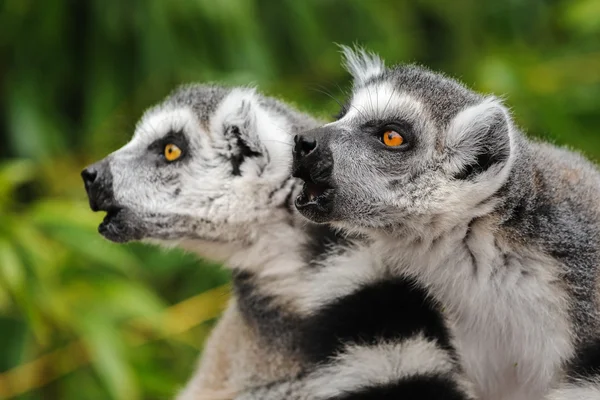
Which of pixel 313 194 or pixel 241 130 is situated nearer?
pixel 313 194

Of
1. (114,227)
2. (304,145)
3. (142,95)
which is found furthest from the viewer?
(142,95)

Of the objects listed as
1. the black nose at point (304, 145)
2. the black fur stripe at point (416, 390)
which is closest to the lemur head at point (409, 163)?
the black nose at point (304, 145)

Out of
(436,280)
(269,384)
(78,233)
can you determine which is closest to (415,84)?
(436,280)

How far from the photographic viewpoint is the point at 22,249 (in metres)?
3.24

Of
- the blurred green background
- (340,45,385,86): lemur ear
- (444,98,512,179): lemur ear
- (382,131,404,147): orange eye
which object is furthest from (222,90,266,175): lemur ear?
the blurred green background

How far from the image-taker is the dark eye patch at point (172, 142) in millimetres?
2553

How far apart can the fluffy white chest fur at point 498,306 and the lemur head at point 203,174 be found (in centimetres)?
52

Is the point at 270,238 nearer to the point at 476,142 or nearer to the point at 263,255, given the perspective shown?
the point at 263,255

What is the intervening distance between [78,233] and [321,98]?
149 centimetres

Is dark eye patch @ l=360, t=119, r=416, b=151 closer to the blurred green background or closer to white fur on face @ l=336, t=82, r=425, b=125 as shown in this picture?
white fur on face @ l=336, t=82, r=425, b=125

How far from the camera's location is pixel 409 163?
1.94m

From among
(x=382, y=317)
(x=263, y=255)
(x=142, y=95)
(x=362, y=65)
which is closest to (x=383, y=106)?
(x=362, y=65)

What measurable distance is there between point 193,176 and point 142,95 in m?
2.03

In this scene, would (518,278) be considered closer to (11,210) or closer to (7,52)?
(11,210)
